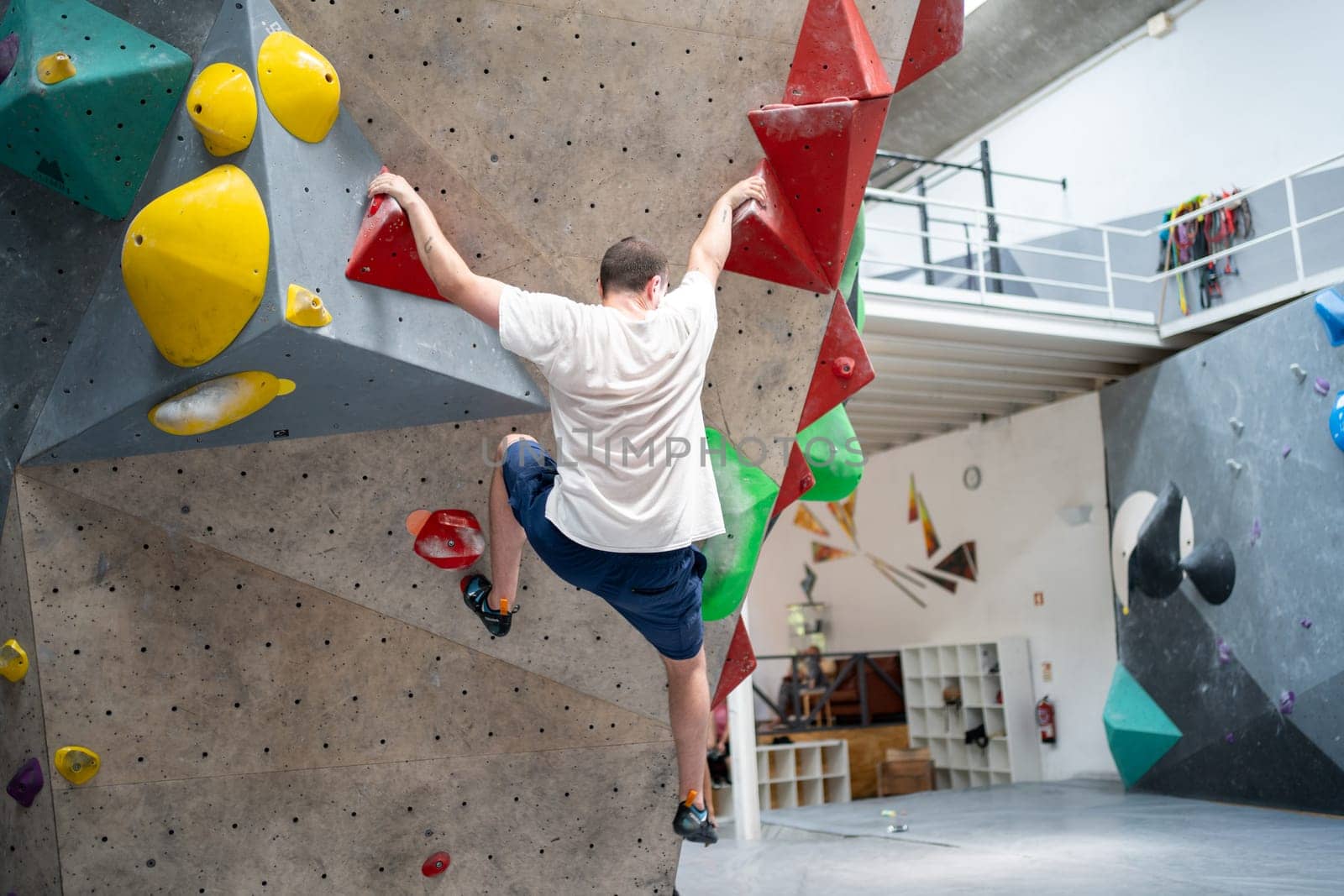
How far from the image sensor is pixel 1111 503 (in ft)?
32.6

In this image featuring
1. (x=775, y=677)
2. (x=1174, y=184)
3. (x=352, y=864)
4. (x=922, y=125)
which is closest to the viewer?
(x=352, y=864)

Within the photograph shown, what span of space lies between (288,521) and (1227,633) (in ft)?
23.7

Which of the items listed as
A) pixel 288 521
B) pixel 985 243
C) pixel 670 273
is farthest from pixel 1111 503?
pixel 288 521

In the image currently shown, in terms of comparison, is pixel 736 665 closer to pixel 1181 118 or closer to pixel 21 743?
pixel 21 743

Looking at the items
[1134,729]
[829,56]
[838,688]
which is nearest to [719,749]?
[1134,729]

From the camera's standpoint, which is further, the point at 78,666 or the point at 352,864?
the point at 352,864

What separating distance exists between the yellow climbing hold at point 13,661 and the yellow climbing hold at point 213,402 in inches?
27.7

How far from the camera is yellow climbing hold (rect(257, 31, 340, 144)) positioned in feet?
8.63

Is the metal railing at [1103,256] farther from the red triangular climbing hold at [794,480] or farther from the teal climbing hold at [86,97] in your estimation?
the teal climbing hold at [86,97]

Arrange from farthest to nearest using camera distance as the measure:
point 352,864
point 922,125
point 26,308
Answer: point 922,125
point 352,864
point 26,308

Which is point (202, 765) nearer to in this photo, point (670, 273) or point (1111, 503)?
point (670, 273)

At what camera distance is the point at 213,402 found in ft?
9.02

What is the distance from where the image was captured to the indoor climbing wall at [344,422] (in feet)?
8.77

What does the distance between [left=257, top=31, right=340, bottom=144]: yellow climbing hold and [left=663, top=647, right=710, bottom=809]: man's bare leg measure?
1527 mm
